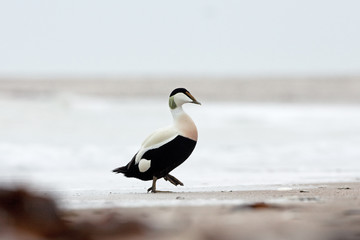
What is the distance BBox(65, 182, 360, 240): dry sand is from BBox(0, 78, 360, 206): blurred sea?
594 mm

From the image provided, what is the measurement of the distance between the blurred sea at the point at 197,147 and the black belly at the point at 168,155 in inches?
17.5

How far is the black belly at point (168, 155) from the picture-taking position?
602 centimetres

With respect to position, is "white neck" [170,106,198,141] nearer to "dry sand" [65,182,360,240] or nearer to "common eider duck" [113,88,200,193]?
"common eider duck" [113,88,200,193]

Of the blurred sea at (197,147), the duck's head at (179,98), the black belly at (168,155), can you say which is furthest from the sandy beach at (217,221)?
the duck's head at (179,98)

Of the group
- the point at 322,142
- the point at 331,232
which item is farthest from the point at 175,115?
the point at 322,142

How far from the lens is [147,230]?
9.50 feet

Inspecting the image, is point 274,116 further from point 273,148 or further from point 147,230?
point 147,230

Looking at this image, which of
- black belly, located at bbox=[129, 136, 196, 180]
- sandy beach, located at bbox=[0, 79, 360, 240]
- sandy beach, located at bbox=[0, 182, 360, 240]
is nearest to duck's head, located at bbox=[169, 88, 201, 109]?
black belly, located at bbox=[129, 136, 196, 180]

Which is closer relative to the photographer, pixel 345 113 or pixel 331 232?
pixel 331 232

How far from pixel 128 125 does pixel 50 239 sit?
511 inches

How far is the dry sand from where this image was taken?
297cm

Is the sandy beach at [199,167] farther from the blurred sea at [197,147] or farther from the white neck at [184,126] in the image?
the white neck at [184,126]

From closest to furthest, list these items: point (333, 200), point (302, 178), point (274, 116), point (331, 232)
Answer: point (331, 232) → point (333, 200) → point (302, 178) → point (274, 116)

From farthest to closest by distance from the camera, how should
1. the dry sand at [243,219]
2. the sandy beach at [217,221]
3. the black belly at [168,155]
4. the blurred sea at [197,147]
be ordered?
the blurred sea at [197,147] → the black belly at [168,155] → the dry sand at [243,219] → the sandy beach at [217,221]
